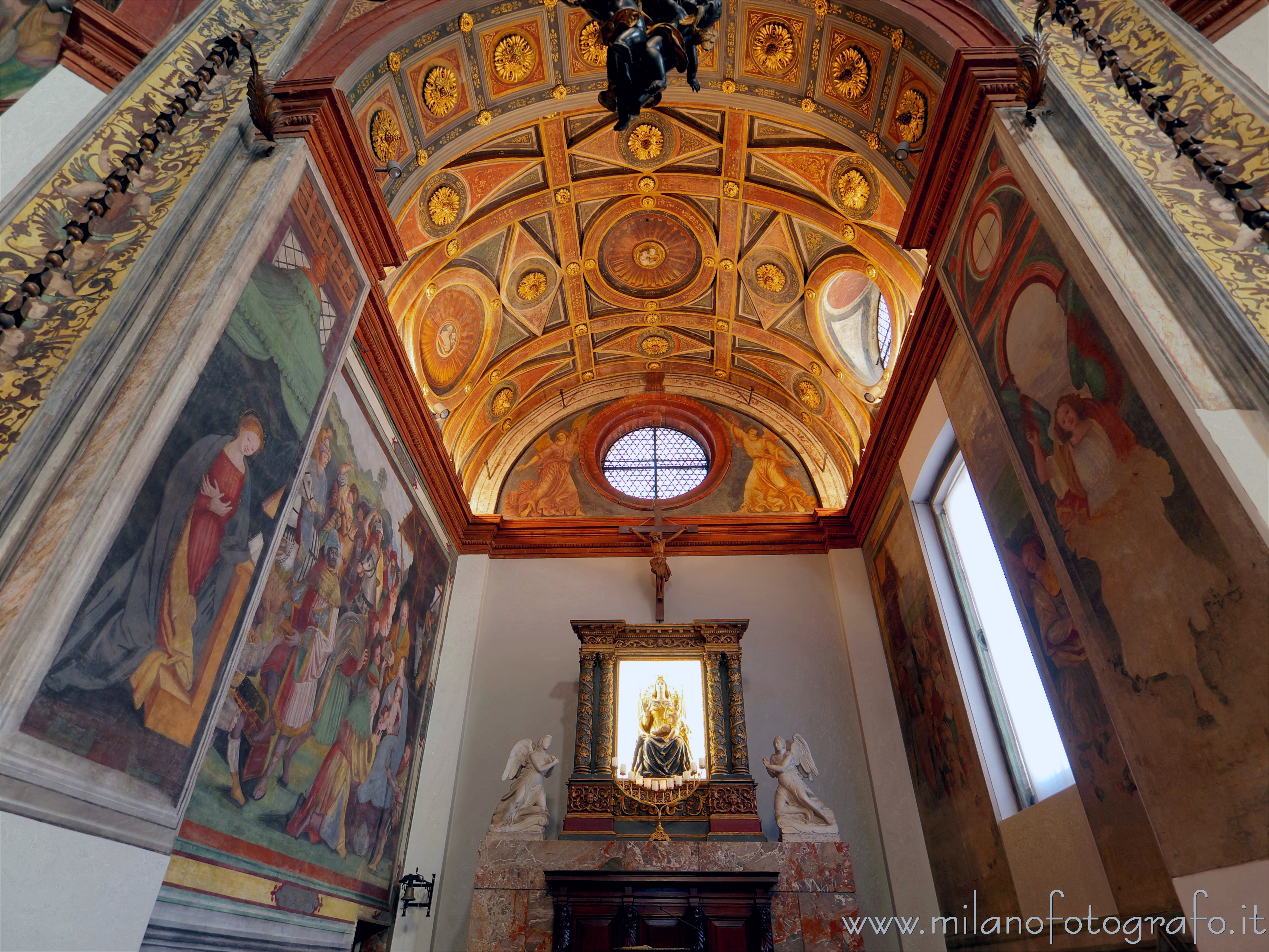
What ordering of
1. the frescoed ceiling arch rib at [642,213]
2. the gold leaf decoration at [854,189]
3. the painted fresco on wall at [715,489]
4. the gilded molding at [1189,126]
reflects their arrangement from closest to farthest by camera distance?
the gilded molding at [1189,126] → the frescoed ceiling arch rib at [642,213] → the gold leaf decoration at [854,189] → the painted fresco on wall at [715,489]

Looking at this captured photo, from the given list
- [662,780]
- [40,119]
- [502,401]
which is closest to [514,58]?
[40,119]

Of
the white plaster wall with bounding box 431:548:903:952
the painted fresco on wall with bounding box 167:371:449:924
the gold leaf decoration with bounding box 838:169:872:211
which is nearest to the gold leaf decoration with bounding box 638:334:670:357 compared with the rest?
the white plaster wall with bounding box 431:548:903:952

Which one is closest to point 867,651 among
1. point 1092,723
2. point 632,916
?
point 632,916

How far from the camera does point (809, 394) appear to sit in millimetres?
12508

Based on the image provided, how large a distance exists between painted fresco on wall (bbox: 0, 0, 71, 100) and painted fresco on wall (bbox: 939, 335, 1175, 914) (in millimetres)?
7887

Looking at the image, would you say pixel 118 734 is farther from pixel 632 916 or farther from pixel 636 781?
pixel 636 781

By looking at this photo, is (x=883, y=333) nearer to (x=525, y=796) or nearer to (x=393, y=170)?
(x=393, y=170)

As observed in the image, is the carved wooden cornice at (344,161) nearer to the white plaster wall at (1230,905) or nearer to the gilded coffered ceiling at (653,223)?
the gilded coffered ceiling at (653,223)

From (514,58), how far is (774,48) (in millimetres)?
3008

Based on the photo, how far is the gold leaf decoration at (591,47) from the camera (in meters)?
8.45

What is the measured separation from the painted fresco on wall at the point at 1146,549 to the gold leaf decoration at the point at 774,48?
3.64m

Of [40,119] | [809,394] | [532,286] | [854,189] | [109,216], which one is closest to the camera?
[109,216]

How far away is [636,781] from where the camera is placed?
922 cm

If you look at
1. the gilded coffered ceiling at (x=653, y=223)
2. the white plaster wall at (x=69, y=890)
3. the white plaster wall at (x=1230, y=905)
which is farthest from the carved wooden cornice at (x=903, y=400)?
the white plaster wall at (x=69, y=890)
